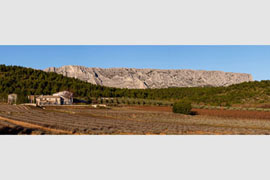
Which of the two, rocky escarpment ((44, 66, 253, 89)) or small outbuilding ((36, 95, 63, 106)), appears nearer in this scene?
small outbuilding ((36, 95, 63, 106))

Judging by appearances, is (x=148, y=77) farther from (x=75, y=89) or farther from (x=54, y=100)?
(x=54, y=100)

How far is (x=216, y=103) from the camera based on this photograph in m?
57.1

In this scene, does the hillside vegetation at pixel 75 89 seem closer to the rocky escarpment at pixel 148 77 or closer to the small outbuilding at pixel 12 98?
the small outbuilding at pixel 12 98

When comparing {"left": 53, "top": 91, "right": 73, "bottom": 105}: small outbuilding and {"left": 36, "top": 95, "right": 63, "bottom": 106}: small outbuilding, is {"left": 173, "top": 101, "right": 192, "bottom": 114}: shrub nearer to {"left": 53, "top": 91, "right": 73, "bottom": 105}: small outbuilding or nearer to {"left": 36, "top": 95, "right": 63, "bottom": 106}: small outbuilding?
{"left": 53, "top": 91, "right": 73, "bottom": 105}: small outbuilding

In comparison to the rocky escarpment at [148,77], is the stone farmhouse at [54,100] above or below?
below

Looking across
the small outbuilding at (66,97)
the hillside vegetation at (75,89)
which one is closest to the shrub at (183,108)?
the hillside vegetation at (75,89)

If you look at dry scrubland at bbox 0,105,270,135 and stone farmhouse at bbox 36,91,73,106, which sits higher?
stone farmhouse at bbox 36,91,73,106

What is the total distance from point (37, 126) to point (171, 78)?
17431 cm

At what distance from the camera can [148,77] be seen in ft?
621

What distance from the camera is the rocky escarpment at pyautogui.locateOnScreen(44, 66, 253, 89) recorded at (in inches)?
7077

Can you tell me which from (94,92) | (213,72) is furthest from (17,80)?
(213,72)

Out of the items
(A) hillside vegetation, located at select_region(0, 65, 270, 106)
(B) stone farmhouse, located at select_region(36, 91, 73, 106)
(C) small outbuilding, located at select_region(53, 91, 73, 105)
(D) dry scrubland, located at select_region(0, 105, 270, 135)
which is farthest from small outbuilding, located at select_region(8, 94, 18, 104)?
(D) dry scrubland, located at select_region(0, 105, 270, 135)

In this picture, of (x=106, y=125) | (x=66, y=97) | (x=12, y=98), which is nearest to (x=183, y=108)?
(x=106, y=125)

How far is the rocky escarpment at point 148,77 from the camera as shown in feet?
590
